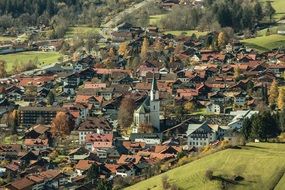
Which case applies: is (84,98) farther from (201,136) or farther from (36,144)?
(201,136)

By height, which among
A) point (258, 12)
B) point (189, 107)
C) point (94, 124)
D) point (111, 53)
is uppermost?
point (258, 12)

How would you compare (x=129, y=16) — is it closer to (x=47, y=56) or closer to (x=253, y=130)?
(x=47, y=56)

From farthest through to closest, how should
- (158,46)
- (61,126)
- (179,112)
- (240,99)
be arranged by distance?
(158,46) → (240,99) → (179,112) → (61,126)

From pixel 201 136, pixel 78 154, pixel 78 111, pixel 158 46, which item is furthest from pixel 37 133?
pixel 158 46

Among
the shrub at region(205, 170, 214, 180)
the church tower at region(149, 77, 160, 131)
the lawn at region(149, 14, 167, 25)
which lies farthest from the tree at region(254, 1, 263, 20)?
the shrub at region(205, 170, 214, 180)

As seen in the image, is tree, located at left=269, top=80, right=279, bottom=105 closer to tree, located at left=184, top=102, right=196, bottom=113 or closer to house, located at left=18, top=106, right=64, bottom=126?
tree, located at left=184, top=102, right=196, bottom=113

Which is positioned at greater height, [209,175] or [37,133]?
[209,175]
